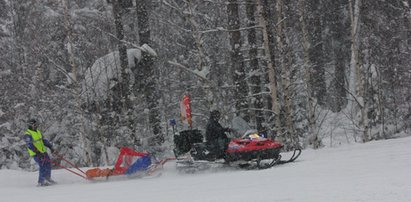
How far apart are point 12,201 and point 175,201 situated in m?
3.69

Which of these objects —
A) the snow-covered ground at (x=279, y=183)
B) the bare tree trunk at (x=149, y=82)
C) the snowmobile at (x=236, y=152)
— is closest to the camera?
the snow-covered ground at (x=279, y=183)

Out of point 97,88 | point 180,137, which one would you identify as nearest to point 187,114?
point 180,137

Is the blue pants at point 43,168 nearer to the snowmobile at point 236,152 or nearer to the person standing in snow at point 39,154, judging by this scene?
the person standing in snow at point 39,154

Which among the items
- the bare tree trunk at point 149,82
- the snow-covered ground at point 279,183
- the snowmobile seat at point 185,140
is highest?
the bare tree trunk at point 149,82

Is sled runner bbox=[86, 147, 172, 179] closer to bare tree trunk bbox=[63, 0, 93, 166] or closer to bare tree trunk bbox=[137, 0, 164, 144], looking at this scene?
bare tree trunk bbox=[63, 0, 93, 166]

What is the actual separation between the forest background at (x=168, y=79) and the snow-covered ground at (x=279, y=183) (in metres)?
3.73

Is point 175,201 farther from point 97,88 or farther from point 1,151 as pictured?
point 1,151

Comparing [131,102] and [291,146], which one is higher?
[131,102]

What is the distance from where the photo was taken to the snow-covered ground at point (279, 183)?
6.66m

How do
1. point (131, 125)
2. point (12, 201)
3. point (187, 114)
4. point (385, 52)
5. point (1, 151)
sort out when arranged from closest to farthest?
point (12, 201), point (187, 114), point (131, 125), point (1, 151), point (385, 52)

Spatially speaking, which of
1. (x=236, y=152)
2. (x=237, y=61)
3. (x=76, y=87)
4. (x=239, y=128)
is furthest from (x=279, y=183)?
(x=76, y=87)

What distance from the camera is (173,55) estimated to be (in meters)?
25.6

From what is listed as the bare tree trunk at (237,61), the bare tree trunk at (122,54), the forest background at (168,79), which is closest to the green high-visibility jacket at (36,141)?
the forest background at (168,79)

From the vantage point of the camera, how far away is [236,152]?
1058cm
